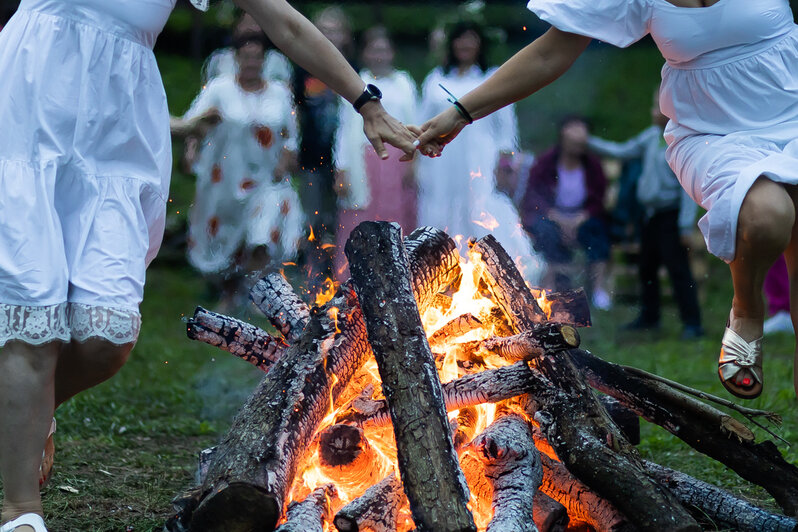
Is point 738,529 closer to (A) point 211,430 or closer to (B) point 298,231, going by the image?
(A) point 211,430

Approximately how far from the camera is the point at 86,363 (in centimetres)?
305

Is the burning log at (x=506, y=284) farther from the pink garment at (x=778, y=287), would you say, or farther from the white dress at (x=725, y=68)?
the pink garment at (x=778, y=287)

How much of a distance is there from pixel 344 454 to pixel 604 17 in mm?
1959

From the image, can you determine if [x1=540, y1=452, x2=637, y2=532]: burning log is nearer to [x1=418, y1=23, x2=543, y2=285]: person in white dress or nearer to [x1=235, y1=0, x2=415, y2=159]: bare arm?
[x1=235, y1=0, x2=415, y2=159]: bare arm

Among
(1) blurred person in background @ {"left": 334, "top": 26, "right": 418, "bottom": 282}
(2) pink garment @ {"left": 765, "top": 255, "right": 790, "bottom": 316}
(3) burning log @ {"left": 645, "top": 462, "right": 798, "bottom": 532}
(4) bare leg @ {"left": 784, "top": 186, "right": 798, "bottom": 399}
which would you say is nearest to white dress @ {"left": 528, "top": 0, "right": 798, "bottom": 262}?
(4) bare leg @ {"left": 784, "top": 186, "right": 798, "bottom": 399}

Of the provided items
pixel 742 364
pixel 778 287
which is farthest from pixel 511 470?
pixel 778 287

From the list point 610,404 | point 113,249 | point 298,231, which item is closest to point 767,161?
point 610,404

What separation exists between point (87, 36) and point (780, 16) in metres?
2.60

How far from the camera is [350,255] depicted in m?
3.50

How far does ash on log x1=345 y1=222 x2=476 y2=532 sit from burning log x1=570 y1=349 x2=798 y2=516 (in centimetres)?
89

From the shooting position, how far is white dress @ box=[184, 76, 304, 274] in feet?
22.0

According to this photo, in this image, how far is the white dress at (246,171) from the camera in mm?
6695

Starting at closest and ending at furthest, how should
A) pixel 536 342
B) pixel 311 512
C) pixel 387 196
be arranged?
1. pixel 311 512
2. pixel 536 342
3. pixel 387 196

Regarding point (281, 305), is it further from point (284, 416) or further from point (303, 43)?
point (303, 43)
